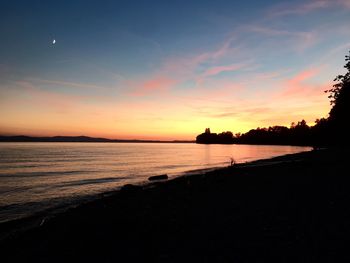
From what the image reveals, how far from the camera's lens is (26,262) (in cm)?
884

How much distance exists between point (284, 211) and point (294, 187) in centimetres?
730

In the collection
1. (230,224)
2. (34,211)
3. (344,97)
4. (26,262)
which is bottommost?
(34,211)

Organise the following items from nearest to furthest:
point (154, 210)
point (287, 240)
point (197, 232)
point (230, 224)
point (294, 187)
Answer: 1. point (287, 240)
2. point (197, 232)
3. point (230, 224)
4. point (154, 210)
5. point (294, 187)

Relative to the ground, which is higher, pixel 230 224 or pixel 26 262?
pixel 230 224

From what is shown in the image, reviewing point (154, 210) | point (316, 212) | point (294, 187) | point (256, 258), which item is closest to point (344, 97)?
point (294, 187)

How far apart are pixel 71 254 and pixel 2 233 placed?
8.28 metres

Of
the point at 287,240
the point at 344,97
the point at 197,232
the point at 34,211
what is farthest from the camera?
the point at 344,97

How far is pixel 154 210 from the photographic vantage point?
46.6 ft

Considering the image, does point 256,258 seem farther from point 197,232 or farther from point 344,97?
point 344,97

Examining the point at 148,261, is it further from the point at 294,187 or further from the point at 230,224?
the point at 294,187

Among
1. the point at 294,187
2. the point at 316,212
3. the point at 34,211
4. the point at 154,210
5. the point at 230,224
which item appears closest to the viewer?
the point at 230,224

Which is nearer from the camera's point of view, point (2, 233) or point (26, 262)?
point (26, 262)

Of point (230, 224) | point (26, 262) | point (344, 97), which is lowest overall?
point (26, 262)

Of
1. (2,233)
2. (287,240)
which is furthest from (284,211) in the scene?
(2,233)
